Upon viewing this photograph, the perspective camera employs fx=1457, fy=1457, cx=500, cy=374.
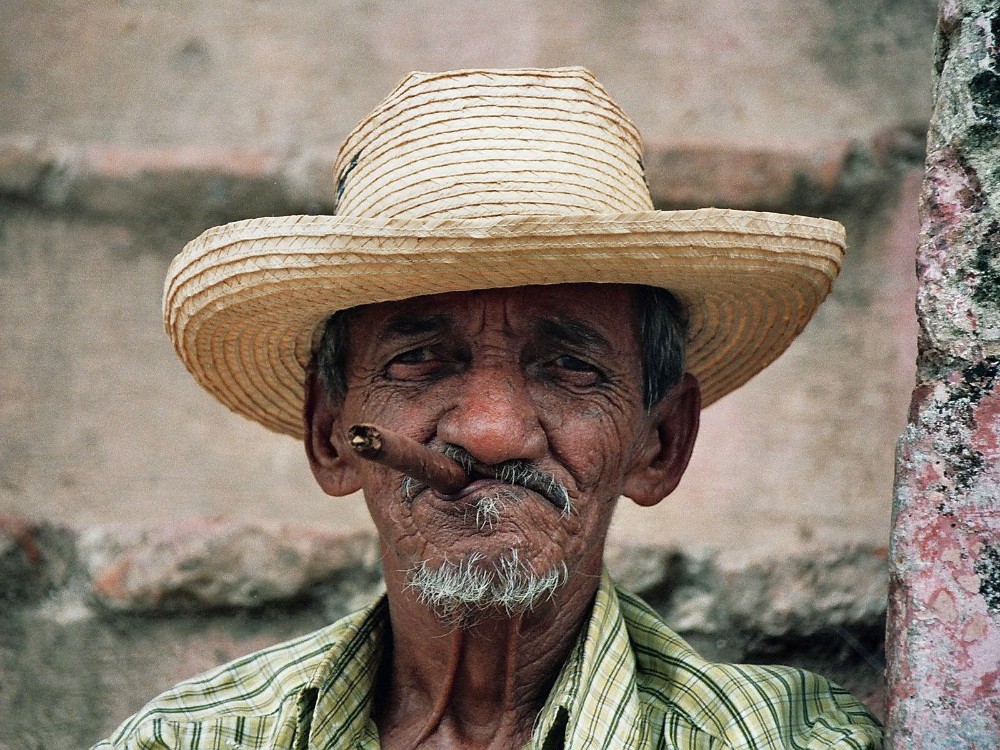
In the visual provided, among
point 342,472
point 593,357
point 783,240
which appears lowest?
point 342,472

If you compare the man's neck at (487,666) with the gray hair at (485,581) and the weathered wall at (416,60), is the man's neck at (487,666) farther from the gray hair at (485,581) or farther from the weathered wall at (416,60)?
the weathered wall at (416,60)

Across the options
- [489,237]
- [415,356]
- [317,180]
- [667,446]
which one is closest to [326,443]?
[415,356]

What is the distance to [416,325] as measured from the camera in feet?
8.59

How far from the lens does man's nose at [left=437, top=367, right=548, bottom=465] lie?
245cm

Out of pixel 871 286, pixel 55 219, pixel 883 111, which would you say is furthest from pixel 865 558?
pixel 55 219

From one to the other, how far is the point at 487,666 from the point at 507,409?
0.53 m

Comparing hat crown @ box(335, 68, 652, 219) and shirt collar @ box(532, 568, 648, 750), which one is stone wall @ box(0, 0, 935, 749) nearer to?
shirt collar @ box(532, 568, 648, 750)

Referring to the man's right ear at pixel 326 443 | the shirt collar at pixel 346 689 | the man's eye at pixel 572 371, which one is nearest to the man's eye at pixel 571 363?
the man's eye at pixel 572 371

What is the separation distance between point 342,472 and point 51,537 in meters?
1.34

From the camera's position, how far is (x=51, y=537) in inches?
153

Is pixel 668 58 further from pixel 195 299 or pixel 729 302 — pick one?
pixel 195 299

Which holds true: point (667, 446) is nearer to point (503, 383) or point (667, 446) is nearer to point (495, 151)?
point (503, 383)

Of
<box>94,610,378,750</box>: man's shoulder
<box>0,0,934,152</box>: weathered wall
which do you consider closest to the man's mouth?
<box>94,610,378,750</box>: man's shoulder

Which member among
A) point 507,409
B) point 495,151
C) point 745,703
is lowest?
point 745,703
